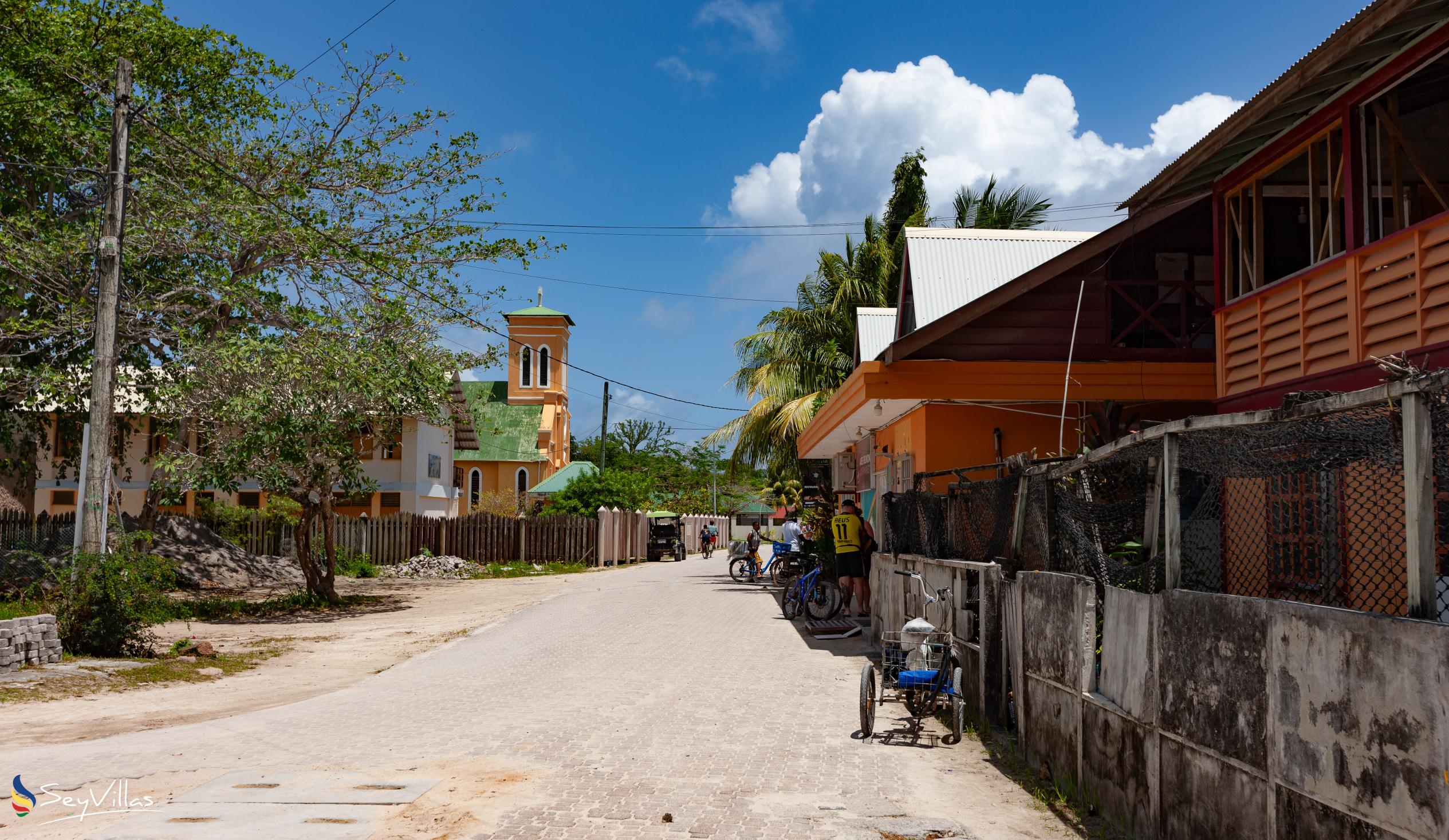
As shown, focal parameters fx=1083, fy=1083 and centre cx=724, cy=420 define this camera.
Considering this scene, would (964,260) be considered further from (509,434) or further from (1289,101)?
(509,434)

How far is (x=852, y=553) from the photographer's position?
15422mm

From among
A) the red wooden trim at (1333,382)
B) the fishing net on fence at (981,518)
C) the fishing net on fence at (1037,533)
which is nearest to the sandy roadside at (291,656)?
the fishing net on fence at (981,518)

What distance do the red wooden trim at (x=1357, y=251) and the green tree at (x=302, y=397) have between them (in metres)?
12.7

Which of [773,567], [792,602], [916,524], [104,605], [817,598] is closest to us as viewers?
[916,524]

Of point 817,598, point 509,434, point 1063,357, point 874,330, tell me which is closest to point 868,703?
point 1063,357

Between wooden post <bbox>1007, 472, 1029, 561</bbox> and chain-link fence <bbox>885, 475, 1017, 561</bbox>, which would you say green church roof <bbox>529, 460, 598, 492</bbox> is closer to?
chain-link fence <bbox>885, 475, 1017, 561</bbox>

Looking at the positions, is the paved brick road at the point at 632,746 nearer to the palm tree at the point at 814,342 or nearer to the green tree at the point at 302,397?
the green tree at the point at 302,397

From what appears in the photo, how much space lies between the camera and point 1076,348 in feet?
47.7

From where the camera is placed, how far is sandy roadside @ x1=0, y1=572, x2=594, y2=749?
29.2 ft

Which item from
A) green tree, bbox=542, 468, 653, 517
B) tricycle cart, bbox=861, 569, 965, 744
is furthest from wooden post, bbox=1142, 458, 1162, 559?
green tree, bbox=542, 468, 653, 517

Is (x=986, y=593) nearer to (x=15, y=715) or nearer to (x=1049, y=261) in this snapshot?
(x=1049, y=261)

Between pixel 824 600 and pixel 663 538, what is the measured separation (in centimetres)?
2706

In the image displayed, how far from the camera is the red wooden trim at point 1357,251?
24.9 feet

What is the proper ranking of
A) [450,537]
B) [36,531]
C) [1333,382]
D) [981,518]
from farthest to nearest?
[450,537]
[36,531]
[981,518]
[1333,382]
